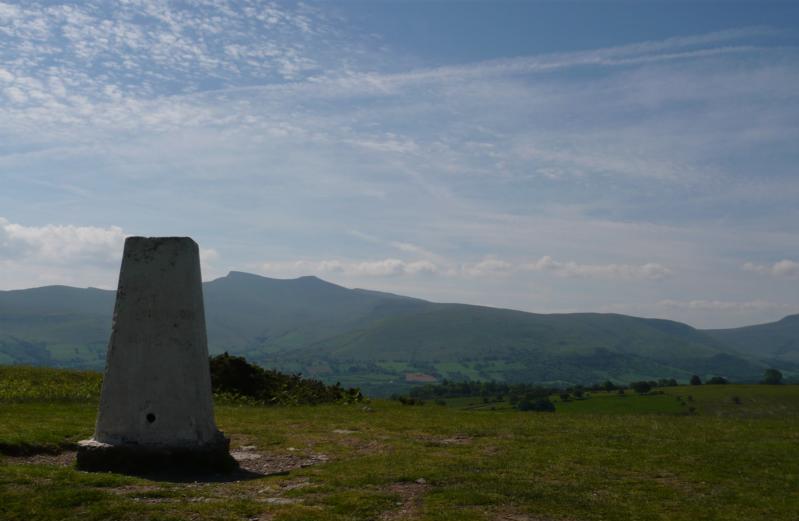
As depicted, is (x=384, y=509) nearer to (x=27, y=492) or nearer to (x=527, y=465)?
(x=527, y=465)

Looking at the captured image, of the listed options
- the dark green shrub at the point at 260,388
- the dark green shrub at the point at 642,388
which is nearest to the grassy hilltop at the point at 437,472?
the dark green shrub at the point at 260,388

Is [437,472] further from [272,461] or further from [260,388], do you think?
[260,388]

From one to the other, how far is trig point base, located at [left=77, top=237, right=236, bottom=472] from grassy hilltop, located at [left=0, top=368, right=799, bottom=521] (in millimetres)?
744

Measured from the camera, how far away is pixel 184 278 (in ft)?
48.4

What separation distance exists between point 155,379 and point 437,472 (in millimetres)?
5925

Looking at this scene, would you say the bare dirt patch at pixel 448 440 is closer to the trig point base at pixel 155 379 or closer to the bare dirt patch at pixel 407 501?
the bare dirt patch at pixel 407 501

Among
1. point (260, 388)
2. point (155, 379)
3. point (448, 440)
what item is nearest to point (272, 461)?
point (155, 379)

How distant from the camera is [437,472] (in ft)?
43.4

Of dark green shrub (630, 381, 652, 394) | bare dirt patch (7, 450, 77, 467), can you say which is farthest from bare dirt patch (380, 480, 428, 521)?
dark green shrub (630, 381, 652, 394)

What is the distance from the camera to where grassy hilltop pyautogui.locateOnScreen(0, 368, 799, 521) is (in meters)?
10.7

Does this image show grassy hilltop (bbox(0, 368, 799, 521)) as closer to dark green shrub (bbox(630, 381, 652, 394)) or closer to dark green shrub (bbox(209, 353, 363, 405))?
dark green shrub (bbox(209, 353, 363, 405))

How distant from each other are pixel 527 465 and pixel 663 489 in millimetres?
2824

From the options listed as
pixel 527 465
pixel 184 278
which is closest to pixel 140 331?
pixel 184 278

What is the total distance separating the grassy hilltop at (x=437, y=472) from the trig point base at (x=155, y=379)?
0.74 metres
